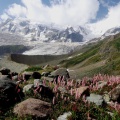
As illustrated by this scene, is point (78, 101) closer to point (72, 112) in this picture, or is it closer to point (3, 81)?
point (72, 112)

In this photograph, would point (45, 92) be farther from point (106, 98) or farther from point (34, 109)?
point (106, 98)

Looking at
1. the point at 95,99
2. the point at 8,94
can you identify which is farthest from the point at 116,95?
the point at 8,94

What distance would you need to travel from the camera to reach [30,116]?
51.4ft

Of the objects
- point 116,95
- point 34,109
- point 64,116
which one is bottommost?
point 64,116

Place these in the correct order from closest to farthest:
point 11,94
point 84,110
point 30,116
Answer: point 30,116 → point 84,110 → point 11,94

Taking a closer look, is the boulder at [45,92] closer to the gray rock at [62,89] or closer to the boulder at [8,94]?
the gray rock at [62,89]

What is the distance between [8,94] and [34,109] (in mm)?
2353

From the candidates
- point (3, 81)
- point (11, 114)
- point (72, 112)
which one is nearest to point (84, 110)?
point (72, 112)

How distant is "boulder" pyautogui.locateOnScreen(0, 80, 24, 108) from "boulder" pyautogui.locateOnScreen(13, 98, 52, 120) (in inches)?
36.8

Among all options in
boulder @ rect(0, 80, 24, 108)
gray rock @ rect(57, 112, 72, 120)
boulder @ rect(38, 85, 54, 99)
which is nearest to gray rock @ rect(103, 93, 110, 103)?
boulder @ rect(38, 85, 54, 99)

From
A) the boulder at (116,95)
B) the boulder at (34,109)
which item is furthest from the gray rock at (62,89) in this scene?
the boulder at (116,95)

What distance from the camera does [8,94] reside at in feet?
58.6

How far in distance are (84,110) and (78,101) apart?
129 cm

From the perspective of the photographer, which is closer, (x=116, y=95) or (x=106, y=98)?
(x=116, y=95)
